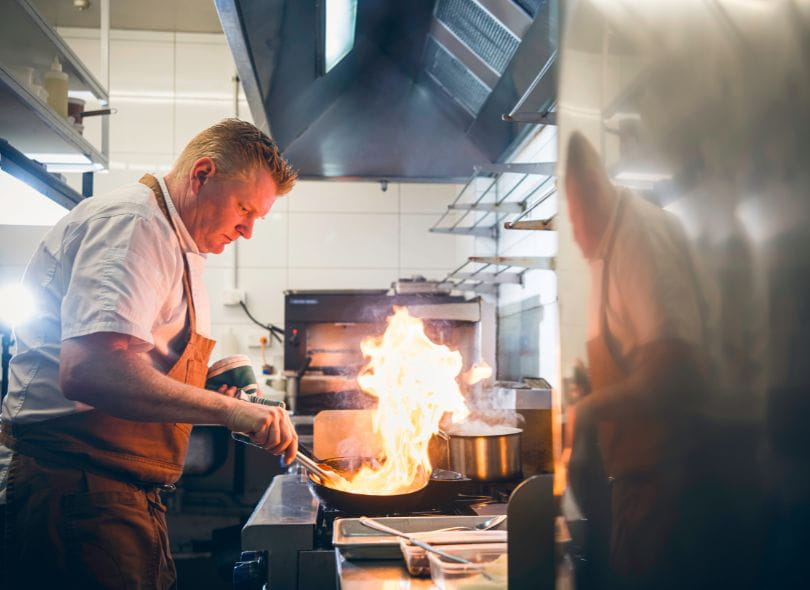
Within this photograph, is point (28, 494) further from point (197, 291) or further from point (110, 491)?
point (197, 291)

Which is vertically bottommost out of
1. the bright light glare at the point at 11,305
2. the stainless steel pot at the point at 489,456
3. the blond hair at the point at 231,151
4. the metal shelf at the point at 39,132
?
the stainless steel pot at the point at 489,456

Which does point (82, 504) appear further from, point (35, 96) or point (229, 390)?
point (35, 96)

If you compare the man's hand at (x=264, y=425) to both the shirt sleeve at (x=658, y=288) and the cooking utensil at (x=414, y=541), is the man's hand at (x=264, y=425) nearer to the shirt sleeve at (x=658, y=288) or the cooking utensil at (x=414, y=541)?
the cooking utensil at (x=414, y=541)

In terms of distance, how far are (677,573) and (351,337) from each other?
3808mm

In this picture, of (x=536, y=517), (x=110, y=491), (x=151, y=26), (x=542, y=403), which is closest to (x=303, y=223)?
(x=151, y=26)

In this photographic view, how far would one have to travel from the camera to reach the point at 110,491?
128cm

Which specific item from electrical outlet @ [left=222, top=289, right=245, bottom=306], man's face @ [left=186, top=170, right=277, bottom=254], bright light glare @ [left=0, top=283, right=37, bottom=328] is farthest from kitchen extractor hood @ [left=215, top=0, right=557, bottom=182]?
electrical outlet @ [left=222, top=289, right=245, bottom=306]

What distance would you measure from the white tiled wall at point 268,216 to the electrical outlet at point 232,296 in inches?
2.3

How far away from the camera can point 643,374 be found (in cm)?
37

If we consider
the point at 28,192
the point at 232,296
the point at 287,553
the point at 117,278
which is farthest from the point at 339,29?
the point at 232,296

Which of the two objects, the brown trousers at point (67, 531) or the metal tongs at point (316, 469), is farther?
the metal tongs at point (316, 469)

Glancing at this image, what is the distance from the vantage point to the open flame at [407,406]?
1.51 meters

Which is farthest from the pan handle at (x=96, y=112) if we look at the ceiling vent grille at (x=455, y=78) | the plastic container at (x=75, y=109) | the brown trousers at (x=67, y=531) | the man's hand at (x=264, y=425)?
the man's hand at (x=264, y=425)

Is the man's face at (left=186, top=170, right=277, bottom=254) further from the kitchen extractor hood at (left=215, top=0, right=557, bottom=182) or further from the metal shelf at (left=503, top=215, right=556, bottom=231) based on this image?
the metal shelf at (left=503, top=215, right=556, bottom=231)
